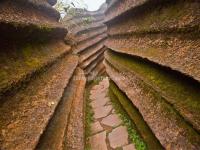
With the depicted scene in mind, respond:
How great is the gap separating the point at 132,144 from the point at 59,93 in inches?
42.9

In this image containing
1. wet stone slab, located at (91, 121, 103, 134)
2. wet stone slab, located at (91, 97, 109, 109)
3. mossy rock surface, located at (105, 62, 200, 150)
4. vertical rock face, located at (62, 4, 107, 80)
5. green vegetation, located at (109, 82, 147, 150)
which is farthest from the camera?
vertical rock face, located at (62, 4, 107, 80)

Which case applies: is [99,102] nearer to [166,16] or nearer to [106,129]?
[106,129]

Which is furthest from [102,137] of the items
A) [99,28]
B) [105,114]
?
[99,28]

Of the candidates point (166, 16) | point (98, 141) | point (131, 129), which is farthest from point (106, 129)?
point (166, 16)

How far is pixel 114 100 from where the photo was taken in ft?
14.4

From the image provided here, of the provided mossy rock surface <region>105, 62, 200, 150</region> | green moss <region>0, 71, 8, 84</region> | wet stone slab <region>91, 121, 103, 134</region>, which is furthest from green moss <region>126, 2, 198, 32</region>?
green moss <region>0, 71, 8, 84</region>

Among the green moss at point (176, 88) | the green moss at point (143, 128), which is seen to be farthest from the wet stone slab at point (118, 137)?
the green moss at point (176, 88)

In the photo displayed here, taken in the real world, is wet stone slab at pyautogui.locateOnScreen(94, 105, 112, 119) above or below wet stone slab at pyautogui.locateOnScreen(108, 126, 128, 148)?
below

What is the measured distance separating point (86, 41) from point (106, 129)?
508 centimetres

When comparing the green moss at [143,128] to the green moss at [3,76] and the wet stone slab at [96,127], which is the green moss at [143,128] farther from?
the green moss at [3,76]

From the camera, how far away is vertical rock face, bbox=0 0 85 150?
180cm

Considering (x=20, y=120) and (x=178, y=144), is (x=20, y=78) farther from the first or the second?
(x=178, y=144)

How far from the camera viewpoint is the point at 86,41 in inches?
320

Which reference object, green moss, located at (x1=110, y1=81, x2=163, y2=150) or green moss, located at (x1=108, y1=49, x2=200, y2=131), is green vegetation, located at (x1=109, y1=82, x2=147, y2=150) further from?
green moss, located at (x1=108, y1=49, x2=200, y2=131)
